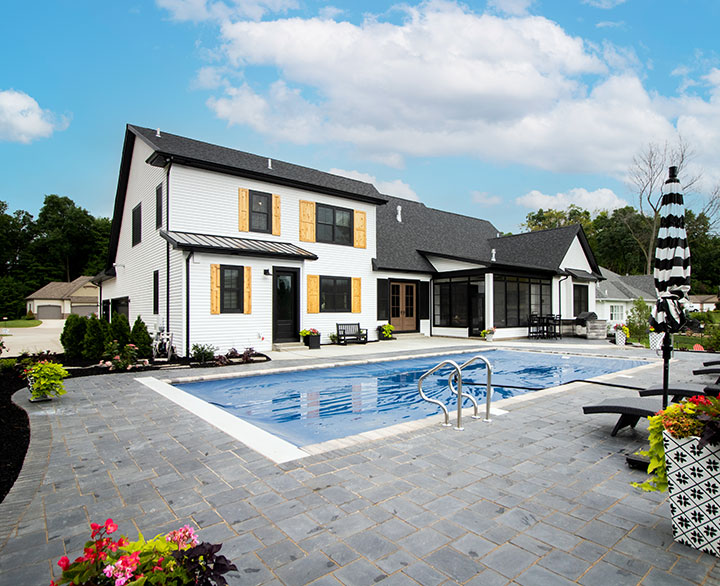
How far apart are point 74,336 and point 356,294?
936cm

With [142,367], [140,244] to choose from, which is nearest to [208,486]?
[142,367]

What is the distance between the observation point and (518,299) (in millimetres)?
18609

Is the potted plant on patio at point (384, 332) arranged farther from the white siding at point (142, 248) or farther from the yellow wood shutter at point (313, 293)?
the white siding at point (142, 248)

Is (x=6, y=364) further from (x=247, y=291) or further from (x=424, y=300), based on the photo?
(x=424, y=300)

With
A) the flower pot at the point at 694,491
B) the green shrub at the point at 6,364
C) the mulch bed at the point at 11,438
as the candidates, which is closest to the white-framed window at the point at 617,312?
the flower pot at the point at 694,491

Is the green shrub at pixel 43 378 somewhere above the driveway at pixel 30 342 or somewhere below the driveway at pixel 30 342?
above

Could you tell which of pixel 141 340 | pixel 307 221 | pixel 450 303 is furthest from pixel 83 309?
pixel 450 303

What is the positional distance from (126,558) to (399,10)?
14092mm

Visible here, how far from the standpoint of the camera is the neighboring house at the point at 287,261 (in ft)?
40.4

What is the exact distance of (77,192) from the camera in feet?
171

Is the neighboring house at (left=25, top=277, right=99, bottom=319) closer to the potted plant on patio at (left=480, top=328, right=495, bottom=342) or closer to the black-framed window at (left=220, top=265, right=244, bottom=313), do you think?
the black-framed window at (left=220, top=265, right=244, bottom=313)

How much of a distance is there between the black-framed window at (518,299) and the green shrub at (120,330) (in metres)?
13.8

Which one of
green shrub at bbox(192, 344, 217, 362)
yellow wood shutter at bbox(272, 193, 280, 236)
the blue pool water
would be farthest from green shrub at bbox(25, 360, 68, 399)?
yellow wood shutter at bbox(272, 193, 280, 236)

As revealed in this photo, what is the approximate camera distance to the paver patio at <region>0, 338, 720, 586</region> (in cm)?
226
